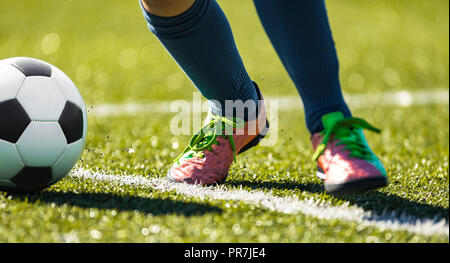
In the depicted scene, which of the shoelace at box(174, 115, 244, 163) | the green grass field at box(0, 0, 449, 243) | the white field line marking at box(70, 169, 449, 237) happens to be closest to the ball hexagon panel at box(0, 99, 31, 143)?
the green grass field at box(0, 0, 449, 243)

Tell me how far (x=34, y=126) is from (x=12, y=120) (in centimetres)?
9

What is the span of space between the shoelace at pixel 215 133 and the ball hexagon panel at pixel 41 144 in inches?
27.0

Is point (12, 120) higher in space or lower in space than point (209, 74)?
lower

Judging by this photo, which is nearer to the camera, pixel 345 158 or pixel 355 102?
pixel 345 158

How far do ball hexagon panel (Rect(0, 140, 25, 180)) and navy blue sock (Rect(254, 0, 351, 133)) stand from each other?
4.13 ft

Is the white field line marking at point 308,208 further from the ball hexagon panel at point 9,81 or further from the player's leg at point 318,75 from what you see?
the ball hexagon panel at point 9,81

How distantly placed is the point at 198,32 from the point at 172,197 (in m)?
0.78

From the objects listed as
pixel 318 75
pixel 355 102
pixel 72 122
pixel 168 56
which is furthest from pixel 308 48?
pixel 168 56

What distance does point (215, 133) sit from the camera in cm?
268

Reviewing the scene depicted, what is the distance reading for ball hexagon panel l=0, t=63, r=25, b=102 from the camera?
2.29m

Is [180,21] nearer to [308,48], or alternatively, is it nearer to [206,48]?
[206,48]

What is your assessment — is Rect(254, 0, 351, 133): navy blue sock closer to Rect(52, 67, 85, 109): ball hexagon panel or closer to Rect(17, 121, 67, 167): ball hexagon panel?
Rect(52, 67, 85, 109): ball hexagon panel

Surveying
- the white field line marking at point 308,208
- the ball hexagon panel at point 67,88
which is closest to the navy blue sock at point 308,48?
the white field line marking at point 308,208
